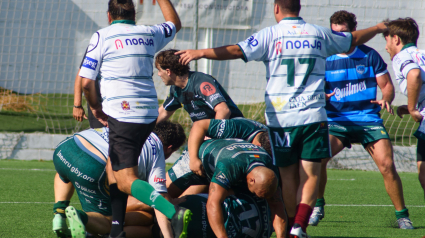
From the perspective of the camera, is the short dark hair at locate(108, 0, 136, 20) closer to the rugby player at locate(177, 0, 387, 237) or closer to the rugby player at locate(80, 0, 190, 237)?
the rugby player at locate(80, 0, 190, 237)

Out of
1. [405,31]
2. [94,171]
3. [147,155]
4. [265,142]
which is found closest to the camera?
[94,171]

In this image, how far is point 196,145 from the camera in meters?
3.40

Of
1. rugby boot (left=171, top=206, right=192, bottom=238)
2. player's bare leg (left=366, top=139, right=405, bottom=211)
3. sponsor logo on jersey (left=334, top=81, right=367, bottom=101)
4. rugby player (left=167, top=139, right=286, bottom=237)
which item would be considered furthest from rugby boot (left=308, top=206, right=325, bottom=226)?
rugby boot (left=171, top=206, right=192, bottom=238)

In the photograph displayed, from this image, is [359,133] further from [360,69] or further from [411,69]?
[411,69]

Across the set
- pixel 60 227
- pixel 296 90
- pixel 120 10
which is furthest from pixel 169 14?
pixel 60 227

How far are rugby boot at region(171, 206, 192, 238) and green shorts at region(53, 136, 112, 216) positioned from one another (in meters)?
0.86

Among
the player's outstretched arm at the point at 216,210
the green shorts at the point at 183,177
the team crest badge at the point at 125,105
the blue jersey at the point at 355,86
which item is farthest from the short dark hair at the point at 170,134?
the blue jersey at the point at 355,86

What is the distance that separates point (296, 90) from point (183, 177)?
1.35 metres

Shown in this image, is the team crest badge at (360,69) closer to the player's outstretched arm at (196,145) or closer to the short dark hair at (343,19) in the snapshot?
the short dark hair at (343,19)

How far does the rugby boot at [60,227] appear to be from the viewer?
2.97 m

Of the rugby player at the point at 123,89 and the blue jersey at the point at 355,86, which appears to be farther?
the blue jersey at the point at 355,86

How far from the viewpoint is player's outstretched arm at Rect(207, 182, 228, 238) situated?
9.22 ft

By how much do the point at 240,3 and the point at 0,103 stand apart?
220 inches

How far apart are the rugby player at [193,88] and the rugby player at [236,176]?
691mm
